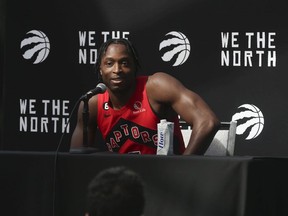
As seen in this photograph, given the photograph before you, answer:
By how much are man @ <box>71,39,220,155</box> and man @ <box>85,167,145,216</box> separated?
6.95 ft

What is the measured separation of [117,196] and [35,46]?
4158 mm

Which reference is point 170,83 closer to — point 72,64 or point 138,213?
point 72,64

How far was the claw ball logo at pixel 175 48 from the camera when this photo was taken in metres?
6.53

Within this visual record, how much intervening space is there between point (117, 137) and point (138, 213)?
2341mm

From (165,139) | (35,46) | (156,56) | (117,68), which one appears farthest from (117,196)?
(35,46)

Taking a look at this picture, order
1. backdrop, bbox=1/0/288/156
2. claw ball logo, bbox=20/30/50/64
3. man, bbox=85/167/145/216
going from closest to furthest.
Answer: man, bbox=85/167/145/216
backdrop, bbox=1/0/288/156
claw ball logo, bbox=20/30/50/64

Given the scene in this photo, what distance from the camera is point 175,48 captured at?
6523 millimetres

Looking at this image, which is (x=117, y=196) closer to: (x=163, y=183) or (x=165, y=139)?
(x=163, y=183)

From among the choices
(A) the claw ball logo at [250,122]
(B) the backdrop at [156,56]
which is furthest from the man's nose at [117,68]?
(A) the claw ball logo at [250,122]

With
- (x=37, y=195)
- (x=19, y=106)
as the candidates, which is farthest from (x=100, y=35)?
(x=37, y=195)

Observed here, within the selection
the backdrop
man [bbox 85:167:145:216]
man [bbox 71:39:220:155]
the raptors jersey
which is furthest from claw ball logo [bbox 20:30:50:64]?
man [bbox 85:167:145:216]

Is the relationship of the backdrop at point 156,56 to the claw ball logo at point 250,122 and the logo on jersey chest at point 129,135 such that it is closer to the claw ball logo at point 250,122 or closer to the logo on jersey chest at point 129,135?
the claw ball logo at point 250,122

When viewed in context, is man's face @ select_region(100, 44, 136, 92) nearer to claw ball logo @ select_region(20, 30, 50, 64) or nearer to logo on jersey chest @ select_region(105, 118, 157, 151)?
logo on jersey chest @ select_region(105, 118, 157, 151)

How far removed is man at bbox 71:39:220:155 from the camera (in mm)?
4922
